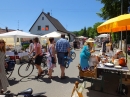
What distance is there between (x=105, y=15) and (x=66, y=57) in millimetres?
18738

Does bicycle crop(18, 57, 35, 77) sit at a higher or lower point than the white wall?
lower

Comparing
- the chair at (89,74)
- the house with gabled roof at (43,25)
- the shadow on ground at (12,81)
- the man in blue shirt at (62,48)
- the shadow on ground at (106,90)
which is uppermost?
the house with gabled roof at (43,25)

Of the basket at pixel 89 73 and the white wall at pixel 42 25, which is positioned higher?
the white wall at pixel 42 25

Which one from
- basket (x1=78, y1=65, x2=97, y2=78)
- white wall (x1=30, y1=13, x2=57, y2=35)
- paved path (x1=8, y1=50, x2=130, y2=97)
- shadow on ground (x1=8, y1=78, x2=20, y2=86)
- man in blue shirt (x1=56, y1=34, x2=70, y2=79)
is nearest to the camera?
basket (x1=78, y1=65, x2=97, y2=78)

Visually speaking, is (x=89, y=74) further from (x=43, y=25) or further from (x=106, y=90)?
(x=43, y=25)

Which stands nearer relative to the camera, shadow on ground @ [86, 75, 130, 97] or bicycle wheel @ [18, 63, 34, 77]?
shadow on ground @ [86, 75, 130, 97]

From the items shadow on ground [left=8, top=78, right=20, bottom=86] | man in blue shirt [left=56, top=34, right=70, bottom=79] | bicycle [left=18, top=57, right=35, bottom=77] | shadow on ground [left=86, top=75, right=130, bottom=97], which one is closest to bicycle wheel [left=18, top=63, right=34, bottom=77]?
bicycle [left=18, top=57, right=35, bottom=77]

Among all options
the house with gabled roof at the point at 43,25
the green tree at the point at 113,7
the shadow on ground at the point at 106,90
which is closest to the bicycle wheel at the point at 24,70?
the shadow on ground at the point at 106,90

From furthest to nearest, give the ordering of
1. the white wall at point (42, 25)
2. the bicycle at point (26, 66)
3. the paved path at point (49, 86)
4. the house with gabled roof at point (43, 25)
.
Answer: the white wall at point (42, 25) < the house with gabled roof at point (43, 25) < the bicycle at point (26, 66) < the paved path at point (49, 86)

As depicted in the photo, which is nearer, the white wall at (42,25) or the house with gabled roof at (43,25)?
the house with gabled roof at (43,25)

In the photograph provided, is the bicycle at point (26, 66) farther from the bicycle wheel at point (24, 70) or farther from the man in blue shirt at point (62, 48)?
the man in blue shirt at point (62, 48)

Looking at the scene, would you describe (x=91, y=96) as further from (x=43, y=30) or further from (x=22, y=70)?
(x=43, y=30)

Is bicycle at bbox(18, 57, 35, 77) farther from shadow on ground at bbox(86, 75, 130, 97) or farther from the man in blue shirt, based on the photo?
shadow on ground at bbox(86, 75, 130, 97)

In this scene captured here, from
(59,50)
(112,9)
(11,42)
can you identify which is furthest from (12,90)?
(112,9)
